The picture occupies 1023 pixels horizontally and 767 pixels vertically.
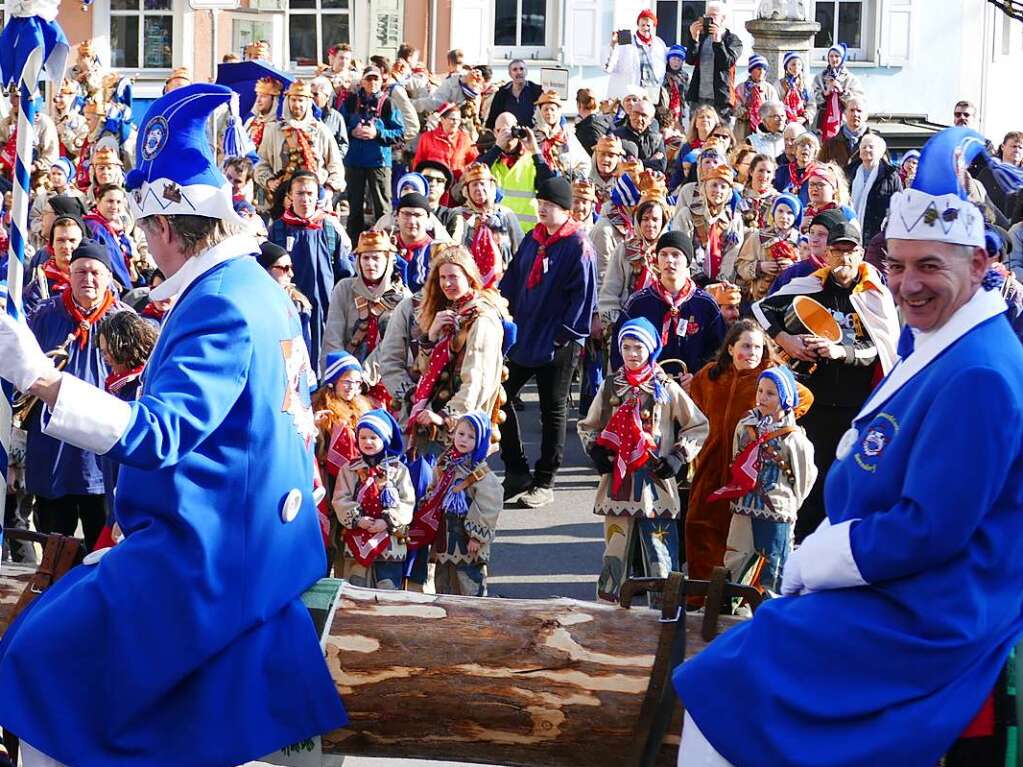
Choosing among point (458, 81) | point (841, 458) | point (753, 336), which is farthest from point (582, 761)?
point (458, 81)

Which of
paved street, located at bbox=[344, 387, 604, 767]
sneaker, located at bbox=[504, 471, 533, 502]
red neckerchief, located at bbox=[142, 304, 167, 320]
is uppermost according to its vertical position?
red neckerchief, located at bbox=[142, 304, 167, 320]

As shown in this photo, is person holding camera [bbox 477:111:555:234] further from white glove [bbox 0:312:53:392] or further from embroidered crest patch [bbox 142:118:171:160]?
white glove [bbox 0:312:53:392]

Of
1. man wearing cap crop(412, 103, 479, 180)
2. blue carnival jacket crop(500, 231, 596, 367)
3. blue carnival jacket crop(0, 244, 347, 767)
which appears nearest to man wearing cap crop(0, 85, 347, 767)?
blue carnival jacket crop(0, 244, 347, 767)

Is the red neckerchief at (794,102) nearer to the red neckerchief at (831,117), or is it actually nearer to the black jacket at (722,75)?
the red neckerchief at (831,117)

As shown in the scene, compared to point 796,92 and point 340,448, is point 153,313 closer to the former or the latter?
point 340,448

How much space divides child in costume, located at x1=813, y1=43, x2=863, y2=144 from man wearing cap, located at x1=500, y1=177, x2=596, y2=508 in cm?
899

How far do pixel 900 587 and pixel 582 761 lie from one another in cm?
110

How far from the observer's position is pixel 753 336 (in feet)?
26.0

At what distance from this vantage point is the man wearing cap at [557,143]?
1428 centimetres

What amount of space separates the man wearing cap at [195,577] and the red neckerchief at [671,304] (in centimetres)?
520

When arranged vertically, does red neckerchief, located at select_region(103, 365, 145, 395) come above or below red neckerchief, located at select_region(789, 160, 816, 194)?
below

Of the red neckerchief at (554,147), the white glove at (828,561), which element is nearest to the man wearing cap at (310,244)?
the red neckerchief at (554,147)

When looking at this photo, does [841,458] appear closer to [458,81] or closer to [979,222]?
[979,222]

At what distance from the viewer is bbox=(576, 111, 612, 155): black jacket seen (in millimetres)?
16891
